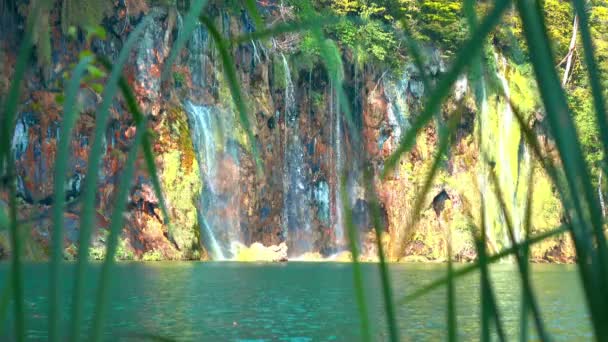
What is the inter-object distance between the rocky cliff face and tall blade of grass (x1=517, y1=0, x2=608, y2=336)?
21.1 metres

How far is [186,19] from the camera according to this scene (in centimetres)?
78

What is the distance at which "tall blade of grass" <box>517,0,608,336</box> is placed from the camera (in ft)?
1.96

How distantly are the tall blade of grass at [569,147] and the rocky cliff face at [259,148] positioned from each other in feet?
69.2

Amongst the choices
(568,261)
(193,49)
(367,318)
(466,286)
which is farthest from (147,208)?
(367,318)

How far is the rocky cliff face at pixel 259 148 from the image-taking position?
23469 millimetres

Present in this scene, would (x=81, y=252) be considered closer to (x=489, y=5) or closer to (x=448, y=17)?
(x=489, y=5)

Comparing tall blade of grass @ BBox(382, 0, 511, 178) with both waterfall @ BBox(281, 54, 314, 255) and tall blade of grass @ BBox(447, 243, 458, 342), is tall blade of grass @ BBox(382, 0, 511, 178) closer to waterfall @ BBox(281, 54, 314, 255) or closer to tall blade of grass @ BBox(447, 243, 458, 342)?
tall blade of grass @ BBox(447, 243, 458, 342)

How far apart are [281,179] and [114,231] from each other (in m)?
27.7

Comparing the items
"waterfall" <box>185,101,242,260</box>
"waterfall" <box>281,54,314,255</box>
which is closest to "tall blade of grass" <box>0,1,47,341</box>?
"waterfall" <box>185,101,242,260</box>

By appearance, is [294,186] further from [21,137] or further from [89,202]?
[89,202]

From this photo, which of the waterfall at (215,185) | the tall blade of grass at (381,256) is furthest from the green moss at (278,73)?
the tall blade of grass at (381,256)

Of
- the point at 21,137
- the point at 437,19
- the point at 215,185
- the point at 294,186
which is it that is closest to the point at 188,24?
the point at 21,137

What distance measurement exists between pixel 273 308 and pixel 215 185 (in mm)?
15102

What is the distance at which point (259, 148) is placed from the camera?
27203mm
